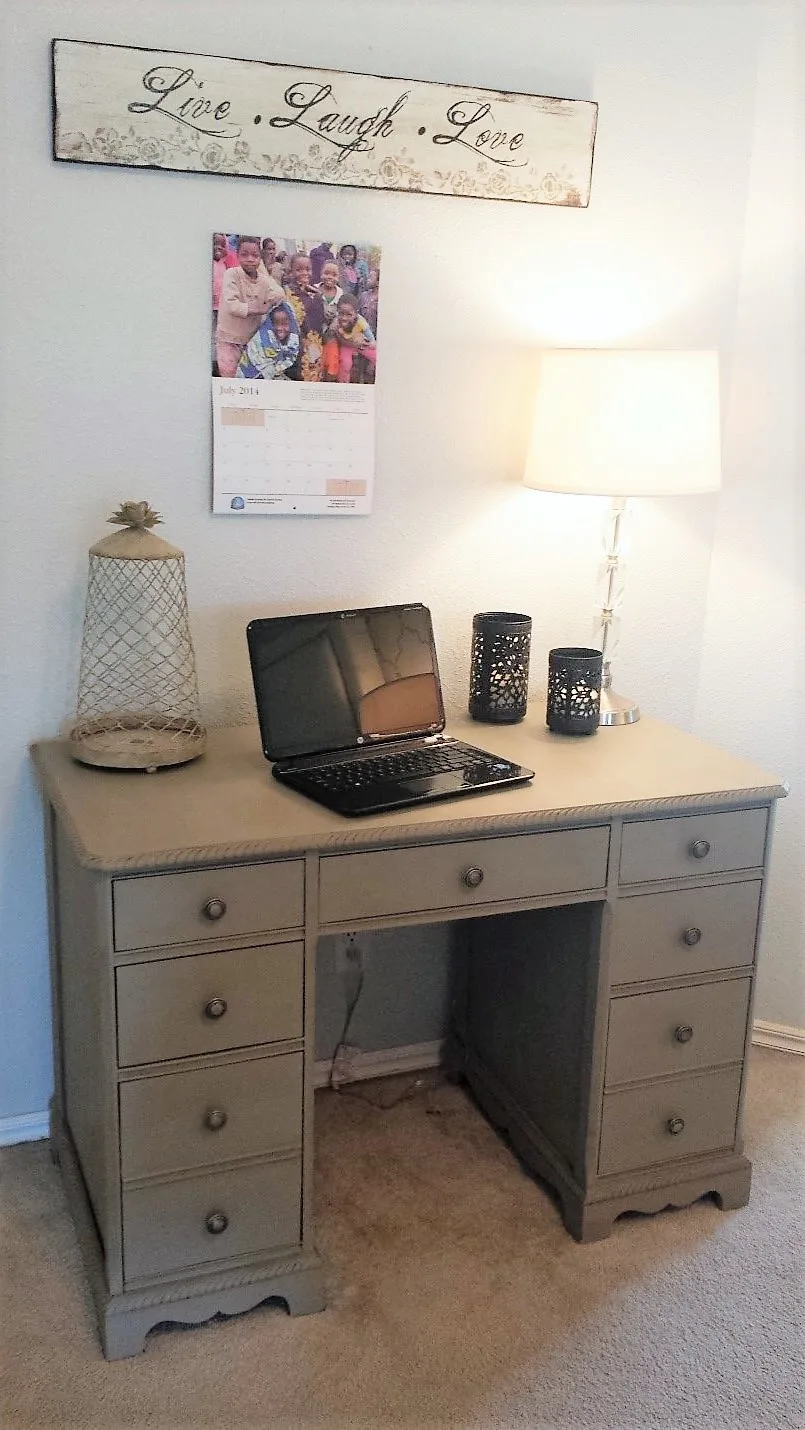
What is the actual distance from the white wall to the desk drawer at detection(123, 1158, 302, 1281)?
0.54 metres

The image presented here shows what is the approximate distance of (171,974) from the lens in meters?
1.58

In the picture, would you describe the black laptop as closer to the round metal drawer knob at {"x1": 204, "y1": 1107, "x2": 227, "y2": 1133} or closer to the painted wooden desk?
the painted wooden desk

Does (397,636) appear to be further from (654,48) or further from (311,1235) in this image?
(654,48)

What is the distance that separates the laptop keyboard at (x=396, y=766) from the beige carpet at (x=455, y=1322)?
2.40 feet

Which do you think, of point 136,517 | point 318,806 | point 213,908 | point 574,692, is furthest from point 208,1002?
point 574,692

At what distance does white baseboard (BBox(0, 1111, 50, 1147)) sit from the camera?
2.11 metres

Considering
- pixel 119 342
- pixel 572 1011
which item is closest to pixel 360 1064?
pixel 572 1011

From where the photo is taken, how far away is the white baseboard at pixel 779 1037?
2518 mm

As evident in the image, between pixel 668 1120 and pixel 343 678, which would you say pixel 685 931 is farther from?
pixel 343 678

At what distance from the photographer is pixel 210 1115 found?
A: 5.43 feet

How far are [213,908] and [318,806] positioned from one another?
0.71 ft

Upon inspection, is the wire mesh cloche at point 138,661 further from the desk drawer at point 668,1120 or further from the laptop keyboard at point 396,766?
the desk drawer at point 668,1120

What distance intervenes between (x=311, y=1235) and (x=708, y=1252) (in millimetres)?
638

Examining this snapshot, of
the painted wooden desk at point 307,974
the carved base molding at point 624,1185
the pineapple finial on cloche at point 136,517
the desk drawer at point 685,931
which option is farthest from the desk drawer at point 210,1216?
the pineapple finial on cloche at point 136,517
